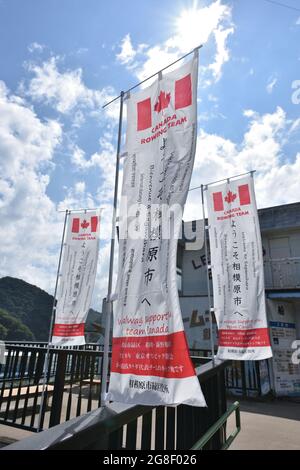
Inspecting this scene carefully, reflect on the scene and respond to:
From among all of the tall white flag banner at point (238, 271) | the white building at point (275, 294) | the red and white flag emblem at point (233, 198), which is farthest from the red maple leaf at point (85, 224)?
the white building at point (275, 294)

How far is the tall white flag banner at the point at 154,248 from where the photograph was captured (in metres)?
1.82

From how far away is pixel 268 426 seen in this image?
5.32m

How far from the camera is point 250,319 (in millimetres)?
5094

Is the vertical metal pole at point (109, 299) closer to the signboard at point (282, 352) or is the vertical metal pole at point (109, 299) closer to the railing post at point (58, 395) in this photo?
the railing post at point (58, 395)

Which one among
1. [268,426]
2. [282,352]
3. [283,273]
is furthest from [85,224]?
[283,273]

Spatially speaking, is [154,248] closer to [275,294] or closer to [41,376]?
[41,376]

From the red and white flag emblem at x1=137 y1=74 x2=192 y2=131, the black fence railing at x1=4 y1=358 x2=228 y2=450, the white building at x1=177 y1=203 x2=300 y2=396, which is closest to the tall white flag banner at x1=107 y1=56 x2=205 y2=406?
the red and white flag emblem at x1=137 y1=74 x2=192 y2=131

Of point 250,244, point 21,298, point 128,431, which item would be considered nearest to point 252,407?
point 250,244

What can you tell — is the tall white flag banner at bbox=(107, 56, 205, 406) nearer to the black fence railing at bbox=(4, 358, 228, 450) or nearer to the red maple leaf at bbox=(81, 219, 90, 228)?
the black fence railing at bbox=(4, 358, 228, 450)

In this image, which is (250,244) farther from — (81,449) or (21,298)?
(21,298)

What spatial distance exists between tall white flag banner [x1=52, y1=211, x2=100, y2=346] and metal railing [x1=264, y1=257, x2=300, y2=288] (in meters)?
6.77

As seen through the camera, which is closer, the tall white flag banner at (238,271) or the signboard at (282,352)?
the tall white flag banner at (238,271)

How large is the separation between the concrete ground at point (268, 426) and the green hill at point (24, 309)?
107 feet
